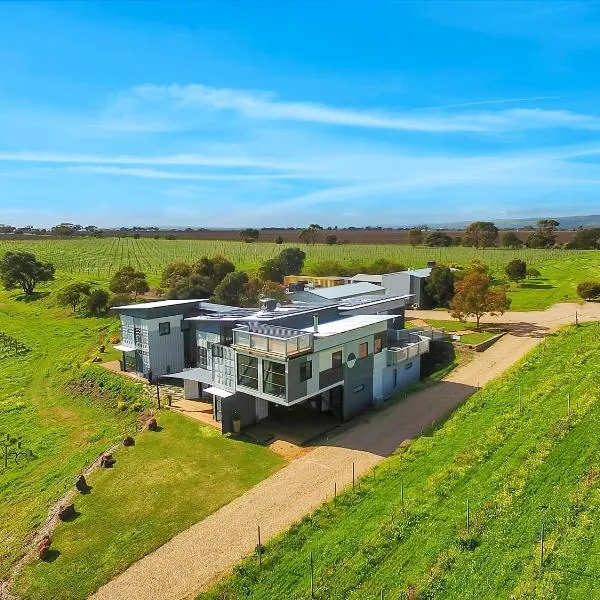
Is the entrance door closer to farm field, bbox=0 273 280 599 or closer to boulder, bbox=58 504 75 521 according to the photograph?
farm field, bbox=0 273 280 599

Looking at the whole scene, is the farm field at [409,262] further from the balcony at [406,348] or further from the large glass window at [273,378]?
the large glass window at [273,378]

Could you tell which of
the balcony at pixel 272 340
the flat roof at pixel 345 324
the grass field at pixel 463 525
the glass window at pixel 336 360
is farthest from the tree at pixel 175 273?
the grass field at pixel 463 525

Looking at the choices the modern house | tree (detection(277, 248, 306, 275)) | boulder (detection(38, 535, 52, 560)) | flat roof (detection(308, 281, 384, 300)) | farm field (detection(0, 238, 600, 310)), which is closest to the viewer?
boulder (detection(38, 535, 52, 560))

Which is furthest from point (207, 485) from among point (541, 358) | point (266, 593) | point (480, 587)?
point (541, 358)

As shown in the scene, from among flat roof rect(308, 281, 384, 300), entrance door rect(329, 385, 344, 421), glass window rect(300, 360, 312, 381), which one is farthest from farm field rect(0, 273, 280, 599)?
flat roof rect(308, 281, 384, 300)

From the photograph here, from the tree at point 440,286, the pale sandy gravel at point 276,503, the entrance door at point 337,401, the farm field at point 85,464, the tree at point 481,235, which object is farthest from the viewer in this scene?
the tree at point 481,235

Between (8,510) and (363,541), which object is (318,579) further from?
(8,510)

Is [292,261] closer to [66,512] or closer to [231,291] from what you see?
[231,291]
